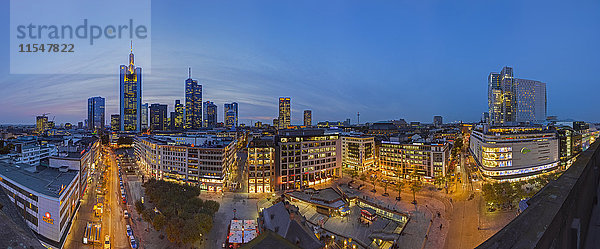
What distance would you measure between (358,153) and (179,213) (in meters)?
41.4

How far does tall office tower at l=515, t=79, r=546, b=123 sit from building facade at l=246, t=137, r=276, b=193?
133278 mm

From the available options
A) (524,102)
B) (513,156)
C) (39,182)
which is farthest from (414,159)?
(524,102)

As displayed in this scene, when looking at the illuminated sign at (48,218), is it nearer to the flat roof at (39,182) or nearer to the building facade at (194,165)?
the flat roof at (39,182)

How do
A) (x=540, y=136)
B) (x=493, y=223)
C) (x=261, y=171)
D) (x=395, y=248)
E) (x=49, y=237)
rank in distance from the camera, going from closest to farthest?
(x=49, y=237)
(x=395, y=248)
(x=493, y=223)
(x=261, y=171)
(x=540, y=136)

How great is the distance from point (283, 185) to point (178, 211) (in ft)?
68.6

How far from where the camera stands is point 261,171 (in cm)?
4209

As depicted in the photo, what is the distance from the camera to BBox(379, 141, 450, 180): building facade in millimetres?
47500


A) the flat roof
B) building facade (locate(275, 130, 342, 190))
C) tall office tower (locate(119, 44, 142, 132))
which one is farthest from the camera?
tall office tower (locate(119, 44, 142, 132))

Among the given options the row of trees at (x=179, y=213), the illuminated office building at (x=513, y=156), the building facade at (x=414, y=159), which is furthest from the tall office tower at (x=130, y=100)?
the illuminated office building at (x=513, y=156)

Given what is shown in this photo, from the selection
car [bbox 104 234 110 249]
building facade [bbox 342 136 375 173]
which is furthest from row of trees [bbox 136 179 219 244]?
building facade [bbox 342 136 375 173]

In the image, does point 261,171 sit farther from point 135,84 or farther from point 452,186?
point 135,84

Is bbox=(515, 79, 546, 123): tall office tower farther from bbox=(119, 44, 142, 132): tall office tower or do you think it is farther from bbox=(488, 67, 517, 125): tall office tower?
bbox=(119, 44, 142, 132): tall office tower

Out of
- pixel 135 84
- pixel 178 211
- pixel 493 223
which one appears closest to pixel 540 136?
pixel 493 223

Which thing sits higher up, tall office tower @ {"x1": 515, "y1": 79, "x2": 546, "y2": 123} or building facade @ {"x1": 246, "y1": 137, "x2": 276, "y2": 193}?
tall office tower @ {"x1": 515, "y1": 79, "x2": 546, "y2": 123}
